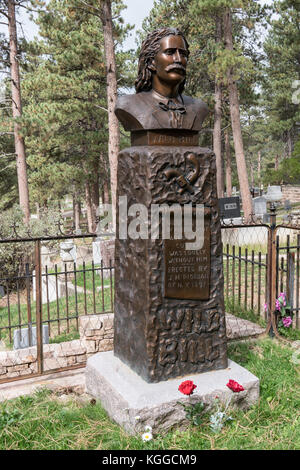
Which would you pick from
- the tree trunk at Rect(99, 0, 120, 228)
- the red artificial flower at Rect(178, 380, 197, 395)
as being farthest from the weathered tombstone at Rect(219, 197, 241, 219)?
the red artificial flower at Rect(178, 380, 197, 395)

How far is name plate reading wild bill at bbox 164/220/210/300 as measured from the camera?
125 inches

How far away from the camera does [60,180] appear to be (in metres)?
18.0

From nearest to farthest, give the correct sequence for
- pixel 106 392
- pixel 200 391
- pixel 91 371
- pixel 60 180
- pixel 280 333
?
1. pixel 200 391
2. pixel 106 392
3. pixel 91 371
4. pixel 280 333
5. pixel 60 180

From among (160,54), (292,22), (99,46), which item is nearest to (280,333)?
(160,54)

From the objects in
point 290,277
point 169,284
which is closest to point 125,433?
point 169,284

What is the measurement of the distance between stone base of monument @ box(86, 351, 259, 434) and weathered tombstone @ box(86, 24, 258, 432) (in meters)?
0.01

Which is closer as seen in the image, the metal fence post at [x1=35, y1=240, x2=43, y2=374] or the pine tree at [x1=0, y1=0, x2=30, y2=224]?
the metal fence post at [x1=35, y1=240, x2=43, y2=374]

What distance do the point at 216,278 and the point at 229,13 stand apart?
1237cm

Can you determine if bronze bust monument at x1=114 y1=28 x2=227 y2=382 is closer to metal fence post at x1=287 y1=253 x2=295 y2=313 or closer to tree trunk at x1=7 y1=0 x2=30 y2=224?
metal fence post at x1=287 y1=253 x2=295 y2=313

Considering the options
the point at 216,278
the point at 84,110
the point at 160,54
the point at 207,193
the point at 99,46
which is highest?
the point at 99,46

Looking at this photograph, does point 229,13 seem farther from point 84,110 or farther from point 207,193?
point 207,193

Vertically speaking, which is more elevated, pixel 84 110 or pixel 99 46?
pixel 99 46

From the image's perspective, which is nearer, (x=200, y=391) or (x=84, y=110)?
(x=200, y=391)
